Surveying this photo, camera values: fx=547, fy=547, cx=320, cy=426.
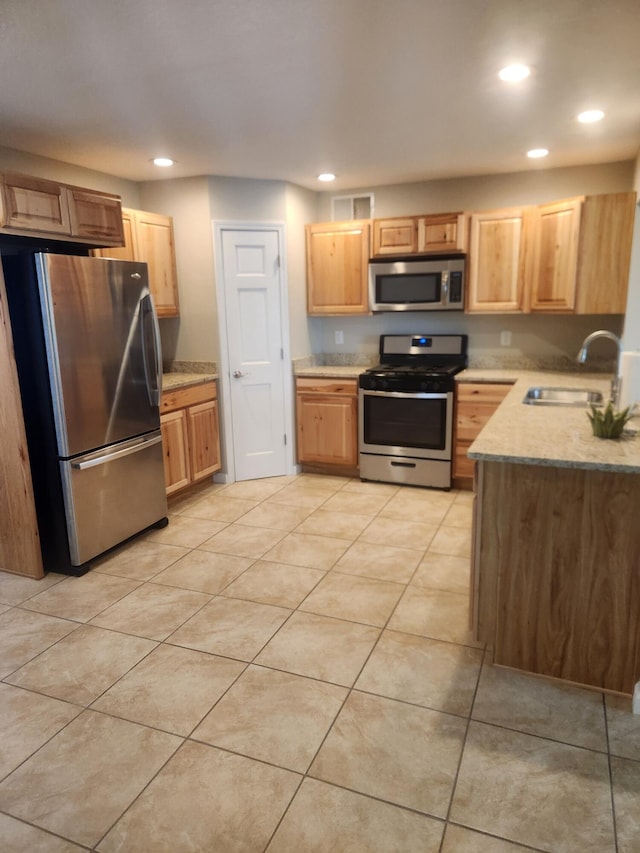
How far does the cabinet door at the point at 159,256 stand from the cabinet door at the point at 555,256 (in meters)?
2.70

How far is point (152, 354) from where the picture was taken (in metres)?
3.36

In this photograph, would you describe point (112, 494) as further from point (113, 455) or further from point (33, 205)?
point (33, 205)

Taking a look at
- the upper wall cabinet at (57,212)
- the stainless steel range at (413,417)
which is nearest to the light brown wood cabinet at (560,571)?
the stainless steel range at (413,417)

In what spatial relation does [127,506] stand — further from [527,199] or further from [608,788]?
[527,199]

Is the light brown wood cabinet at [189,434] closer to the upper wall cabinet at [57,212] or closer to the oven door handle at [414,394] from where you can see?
the upper wall cabinet at [57,212]

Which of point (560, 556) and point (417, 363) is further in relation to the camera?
point (417, 363)

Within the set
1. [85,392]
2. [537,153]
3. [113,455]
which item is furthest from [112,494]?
[537,153]

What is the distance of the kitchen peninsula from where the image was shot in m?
1.92

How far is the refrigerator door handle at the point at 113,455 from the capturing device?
2.94 meters

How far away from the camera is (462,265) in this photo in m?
4.14

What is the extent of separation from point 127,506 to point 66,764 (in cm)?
169

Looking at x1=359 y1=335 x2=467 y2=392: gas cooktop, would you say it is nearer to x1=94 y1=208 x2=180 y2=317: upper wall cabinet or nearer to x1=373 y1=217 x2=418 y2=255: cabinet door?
x1=373 y1=217 x2=418 y2=255: cabinet door

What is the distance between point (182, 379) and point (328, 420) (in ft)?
4.07

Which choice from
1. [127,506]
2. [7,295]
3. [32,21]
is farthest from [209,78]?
[127,506]
